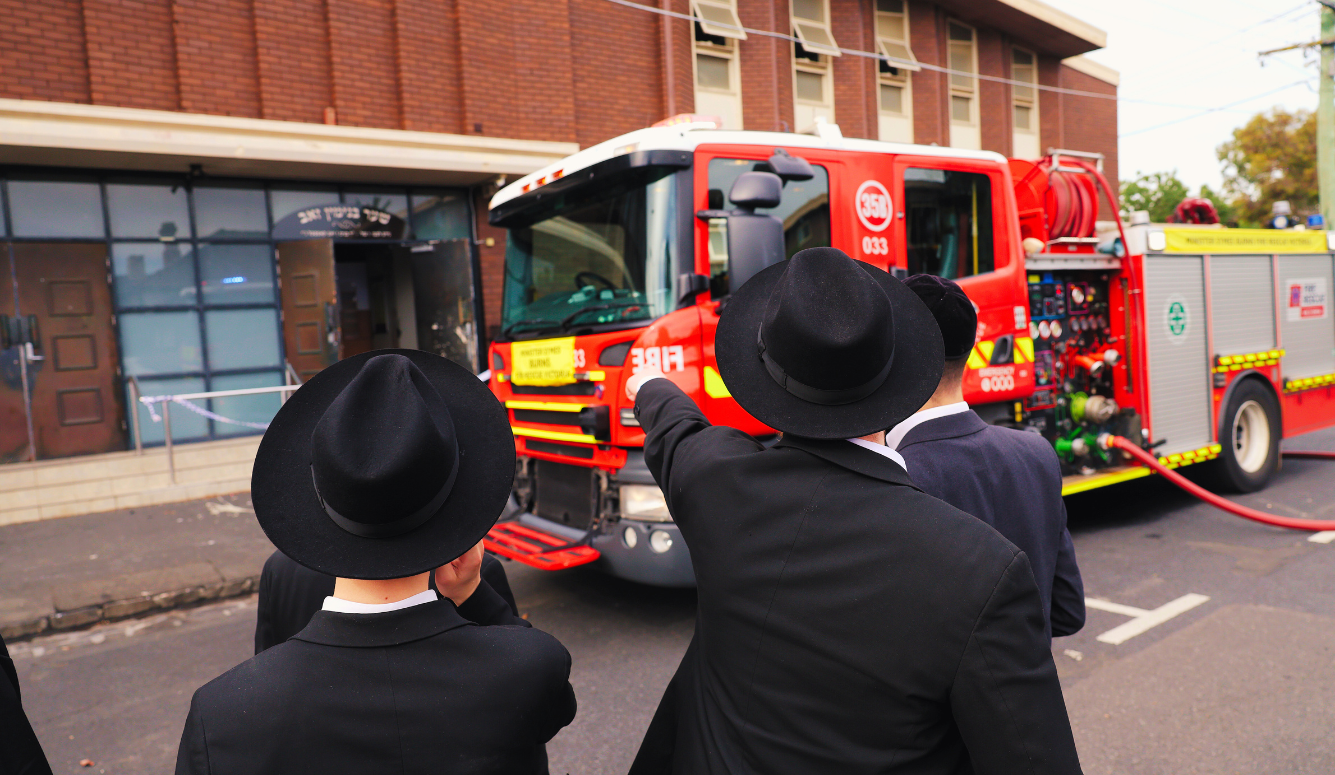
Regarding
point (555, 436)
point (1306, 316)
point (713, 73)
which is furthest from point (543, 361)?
point (713, 73)

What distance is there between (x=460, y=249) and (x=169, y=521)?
5011mm

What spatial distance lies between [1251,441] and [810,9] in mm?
11071

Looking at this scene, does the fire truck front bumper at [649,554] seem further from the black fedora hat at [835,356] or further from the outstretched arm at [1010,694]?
the outstretched arm at [1010,694]

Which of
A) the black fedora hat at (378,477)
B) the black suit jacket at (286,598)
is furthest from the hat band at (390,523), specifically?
the black suit jacket at (286,598)

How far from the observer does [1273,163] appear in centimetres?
2848

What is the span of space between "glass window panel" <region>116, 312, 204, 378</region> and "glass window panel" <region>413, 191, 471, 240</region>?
3.03 m

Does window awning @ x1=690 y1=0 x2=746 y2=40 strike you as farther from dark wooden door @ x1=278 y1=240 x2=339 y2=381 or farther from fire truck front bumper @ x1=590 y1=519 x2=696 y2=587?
fire truck front bumper @ x1=590 y1=519 x2=696 y2=587

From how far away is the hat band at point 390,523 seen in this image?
1.31 meters

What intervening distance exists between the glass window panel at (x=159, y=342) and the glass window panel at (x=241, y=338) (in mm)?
167

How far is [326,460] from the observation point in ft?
4.17

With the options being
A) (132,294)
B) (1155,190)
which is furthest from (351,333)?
(1155,190)

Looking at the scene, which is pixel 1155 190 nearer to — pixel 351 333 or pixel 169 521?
pixel 351 333

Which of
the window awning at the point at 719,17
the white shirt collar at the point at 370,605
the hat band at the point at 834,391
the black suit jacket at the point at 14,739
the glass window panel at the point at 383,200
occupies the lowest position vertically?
the black suit jacket at the point at 14,739

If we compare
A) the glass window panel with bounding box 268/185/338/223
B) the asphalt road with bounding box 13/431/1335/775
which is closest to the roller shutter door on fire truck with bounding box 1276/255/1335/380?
the asphalt road with bounding box 13/431/1335/775
